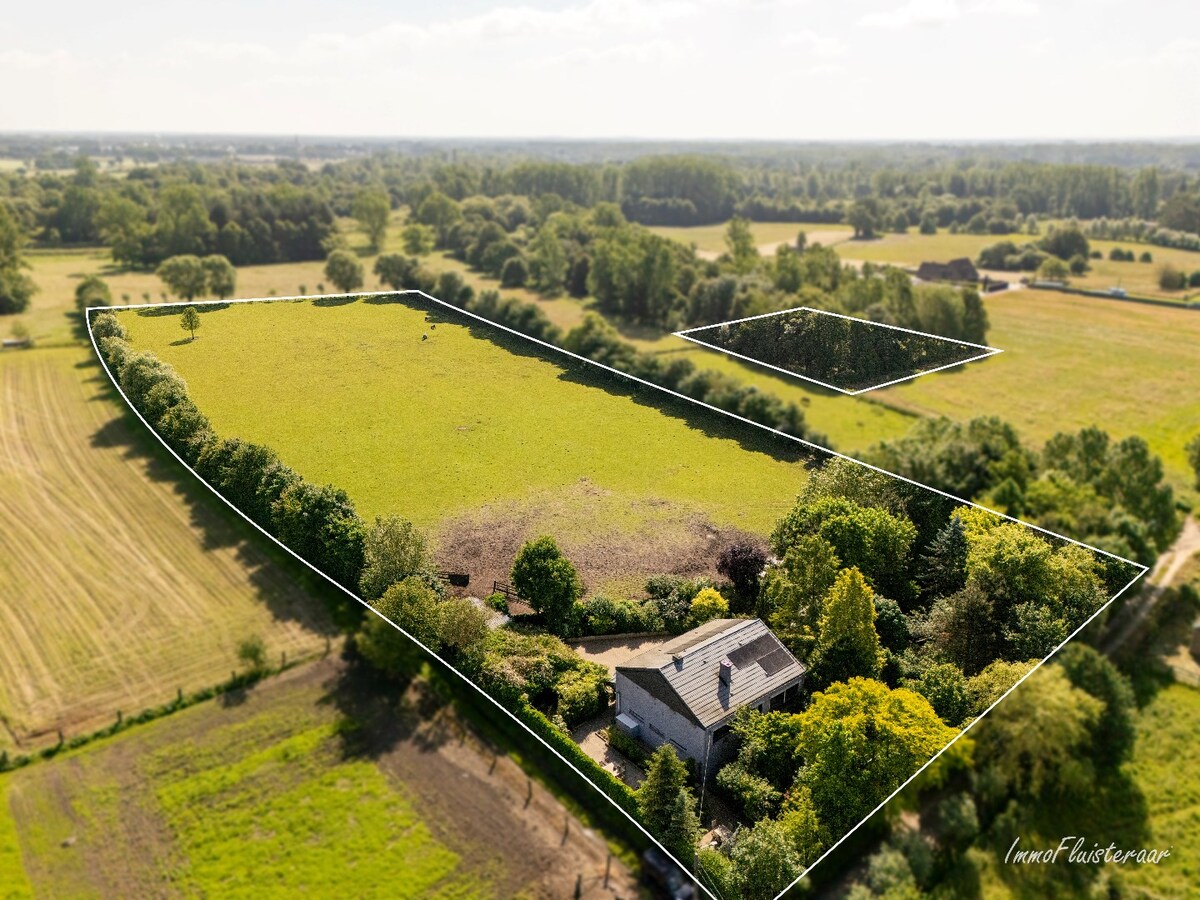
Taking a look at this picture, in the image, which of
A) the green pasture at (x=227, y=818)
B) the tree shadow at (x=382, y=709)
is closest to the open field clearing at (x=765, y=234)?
the tree shadow at (x=382, y=709)

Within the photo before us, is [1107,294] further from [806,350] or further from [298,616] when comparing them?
[298,616]

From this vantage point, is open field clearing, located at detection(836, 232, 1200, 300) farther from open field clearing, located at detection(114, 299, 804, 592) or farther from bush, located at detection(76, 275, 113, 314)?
bush, located at detection(76, 275, 113, 314)

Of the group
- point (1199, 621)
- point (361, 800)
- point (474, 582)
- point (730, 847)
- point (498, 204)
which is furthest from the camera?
point (498, 204)

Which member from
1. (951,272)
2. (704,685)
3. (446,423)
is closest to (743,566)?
(704,685)

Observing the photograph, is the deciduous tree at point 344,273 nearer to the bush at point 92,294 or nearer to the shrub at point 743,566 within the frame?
the bush at point 92,294

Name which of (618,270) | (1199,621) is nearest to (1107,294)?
(618,270)

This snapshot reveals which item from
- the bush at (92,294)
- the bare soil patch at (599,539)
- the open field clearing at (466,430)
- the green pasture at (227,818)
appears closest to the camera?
the bare soil patch at (599,539)

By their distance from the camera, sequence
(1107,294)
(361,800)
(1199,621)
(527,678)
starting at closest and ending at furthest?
(527,678), (361,800), (1199,621), (1107,294)
